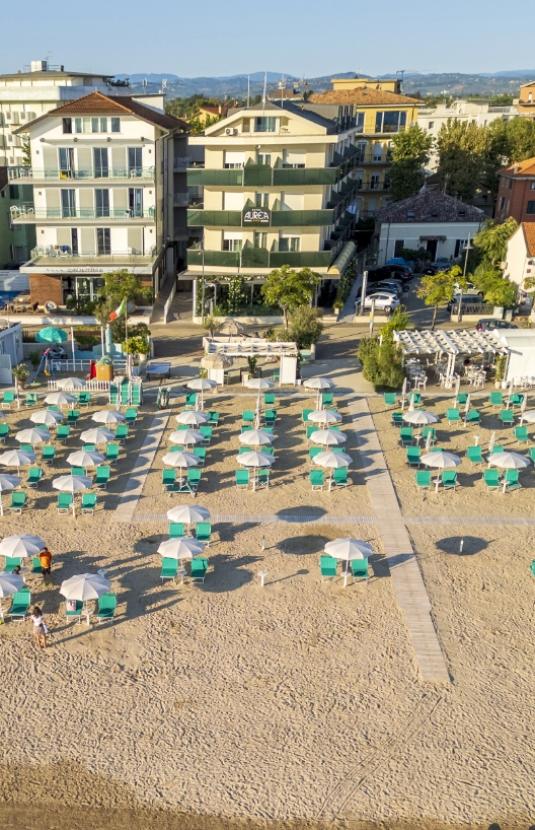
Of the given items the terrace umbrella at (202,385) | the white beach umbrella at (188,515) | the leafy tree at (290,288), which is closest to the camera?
the white beach umbrella at (188,515)

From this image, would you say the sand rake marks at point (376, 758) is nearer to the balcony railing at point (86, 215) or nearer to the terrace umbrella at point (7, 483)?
the terrace umbrella at point (7, 483)

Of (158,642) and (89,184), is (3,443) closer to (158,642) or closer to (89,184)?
(158,642)

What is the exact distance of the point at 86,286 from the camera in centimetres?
4634

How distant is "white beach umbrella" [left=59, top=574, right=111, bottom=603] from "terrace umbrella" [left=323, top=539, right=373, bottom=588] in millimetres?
6060

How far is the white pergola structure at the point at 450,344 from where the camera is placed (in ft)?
111

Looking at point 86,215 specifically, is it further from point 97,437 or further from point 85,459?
point 85,459

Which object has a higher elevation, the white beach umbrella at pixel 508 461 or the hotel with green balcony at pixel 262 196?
the hotel with green balcony at pixel 262 196

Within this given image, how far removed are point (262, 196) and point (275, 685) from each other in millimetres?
34958

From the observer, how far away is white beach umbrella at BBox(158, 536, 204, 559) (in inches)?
755

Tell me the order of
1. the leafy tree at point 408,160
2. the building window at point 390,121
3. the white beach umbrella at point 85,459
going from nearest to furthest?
the white beach umbrella at point 85,459
the leafy tree at point 408,160
the building window at point 390,121

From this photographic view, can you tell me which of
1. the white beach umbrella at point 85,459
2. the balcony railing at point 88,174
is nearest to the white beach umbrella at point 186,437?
the white beach umbrella at point 85,459

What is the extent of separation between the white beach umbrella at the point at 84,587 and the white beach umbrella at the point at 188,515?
3368 mm

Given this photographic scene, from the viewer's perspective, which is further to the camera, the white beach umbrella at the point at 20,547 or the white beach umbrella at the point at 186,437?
the white beach umbrella at the point at 186,437

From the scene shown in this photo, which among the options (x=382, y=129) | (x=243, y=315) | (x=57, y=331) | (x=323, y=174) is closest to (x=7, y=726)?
(x=57, y=331)
